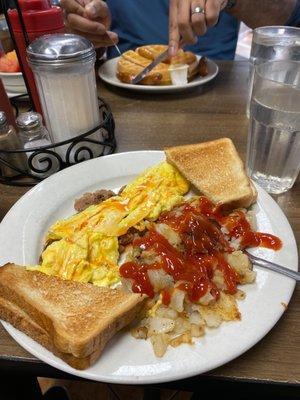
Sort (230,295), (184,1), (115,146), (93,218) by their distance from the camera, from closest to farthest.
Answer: (230,295), (93,218), (115,146), (184,1)

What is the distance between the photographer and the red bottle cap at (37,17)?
1418mm

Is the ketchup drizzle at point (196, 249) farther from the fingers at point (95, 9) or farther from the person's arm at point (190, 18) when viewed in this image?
the fingers at point (95, 9)

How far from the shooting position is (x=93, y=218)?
44.3 inches

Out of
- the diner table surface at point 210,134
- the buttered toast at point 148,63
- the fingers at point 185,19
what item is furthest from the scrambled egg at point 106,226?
the fingers at point 185,19

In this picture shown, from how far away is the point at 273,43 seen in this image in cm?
156

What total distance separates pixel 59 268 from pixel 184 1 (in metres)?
1.64

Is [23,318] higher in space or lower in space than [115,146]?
higher

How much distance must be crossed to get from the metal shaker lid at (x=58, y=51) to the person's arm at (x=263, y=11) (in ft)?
5.14

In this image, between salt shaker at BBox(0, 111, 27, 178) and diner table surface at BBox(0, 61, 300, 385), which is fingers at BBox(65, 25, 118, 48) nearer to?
diner table surface at BBox(0, 61, 300, 385)

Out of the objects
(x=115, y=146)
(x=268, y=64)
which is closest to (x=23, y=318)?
(x=115, y=146)

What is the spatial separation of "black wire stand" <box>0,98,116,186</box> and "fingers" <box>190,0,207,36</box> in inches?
32.9

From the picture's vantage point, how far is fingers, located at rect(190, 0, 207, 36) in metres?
1.85

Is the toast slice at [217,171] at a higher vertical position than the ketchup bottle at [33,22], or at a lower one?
lower

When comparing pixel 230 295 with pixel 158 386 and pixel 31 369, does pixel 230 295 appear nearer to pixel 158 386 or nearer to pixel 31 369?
pixel 158 386
